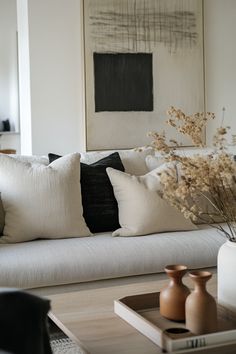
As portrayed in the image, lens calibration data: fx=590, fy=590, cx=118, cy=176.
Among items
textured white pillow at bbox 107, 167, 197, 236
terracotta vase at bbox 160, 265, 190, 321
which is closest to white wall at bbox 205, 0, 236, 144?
textured white pillow at bbox 107, 167, 197, 236

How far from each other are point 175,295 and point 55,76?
2992 mm

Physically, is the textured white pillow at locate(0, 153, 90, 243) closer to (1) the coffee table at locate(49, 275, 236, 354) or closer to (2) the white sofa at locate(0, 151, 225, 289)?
(2) the white sofa at locate(0, 151, 225, 289)

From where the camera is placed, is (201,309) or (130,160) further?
(130,160)

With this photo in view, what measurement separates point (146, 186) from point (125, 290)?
1.03 m

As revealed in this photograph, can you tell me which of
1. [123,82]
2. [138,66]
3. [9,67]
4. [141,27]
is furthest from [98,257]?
[9,67]

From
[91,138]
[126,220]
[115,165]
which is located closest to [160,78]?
[91,138]

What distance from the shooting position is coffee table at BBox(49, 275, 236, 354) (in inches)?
68.7

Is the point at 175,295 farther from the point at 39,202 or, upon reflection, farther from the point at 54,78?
the point at 54,78

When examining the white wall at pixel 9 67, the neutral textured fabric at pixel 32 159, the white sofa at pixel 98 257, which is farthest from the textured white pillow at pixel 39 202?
the white wall at pixel 9 67

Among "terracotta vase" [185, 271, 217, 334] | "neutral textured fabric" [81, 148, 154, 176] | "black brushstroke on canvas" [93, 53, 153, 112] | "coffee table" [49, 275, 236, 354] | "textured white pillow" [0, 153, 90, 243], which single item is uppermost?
"black brushstroke on canvas" [93, 53, 153, 112]

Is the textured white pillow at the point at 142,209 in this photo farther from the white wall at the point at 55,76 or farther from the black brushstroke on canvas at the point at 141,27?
the black brushstroke on canvas at the point at 141,27

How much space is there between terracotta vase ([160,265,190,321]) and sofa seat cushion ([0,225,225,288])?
86 centimetres

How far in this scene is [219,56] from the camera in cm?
510

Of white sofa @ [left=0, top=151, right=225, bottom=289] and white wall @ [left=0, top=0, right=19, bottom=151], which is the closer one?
white sofa @ [left=0, top=151, right=225, bottom=289]
